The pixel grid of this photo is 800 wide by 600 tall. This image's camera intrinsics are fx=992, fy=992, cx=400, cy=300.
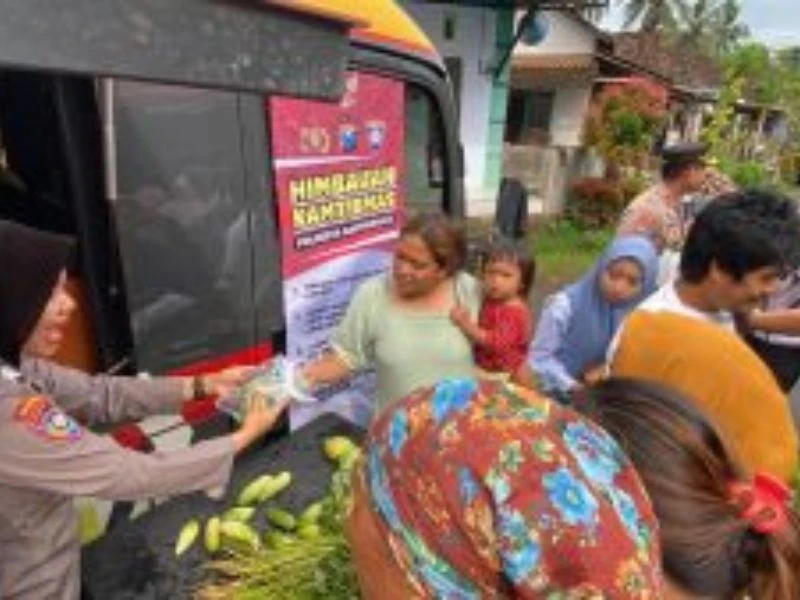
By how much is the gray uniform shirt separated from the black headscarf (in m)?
0.10

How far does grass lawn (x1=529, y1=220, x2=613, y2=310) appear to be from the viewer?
11.4 meters

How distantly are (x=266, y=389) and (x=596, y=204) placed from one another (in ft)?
42.7

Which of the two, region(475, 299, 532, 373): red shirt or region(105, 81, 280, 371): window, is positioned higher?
region(105, 81, 280, 371): window

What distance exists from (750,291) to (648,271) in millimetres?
1078

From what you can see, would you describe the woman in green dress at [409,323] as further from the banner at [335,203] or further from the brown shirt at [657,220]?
the brown shirt at [657,220]

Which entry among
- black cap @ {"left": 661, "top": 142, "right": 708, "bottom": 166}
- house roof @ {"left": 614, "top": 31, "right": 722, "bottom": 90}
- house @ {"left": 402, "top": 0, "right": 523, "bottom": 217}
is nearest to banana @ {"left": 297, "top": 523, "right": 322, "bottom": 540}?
black cap @ {"left": 661, "top": 142, "right": 708, "bottom": 166}

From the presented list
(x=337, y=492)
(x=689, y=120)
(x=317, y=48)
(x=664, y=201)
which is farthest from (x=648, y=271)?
(x=689, y=120)

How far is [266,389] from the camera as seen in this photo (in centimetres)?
253

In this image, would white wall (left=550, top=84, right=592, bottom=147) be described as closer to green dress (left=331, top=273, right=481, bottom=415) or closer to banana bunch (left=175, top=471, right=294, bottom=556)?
green dress (left=331, top=273, right=481, bottom=415)

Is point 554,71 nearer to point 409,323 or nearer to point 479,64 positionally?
point 479,64

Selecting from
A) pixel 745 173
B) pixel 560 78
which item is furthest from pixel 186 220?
pixel 560 78

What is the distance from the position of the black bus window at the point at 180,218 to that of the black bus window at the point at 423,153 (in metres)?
1.07

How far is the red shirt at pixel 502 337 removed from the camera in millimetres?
3717

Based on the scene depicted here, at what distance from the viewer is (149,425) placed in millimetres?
2984
